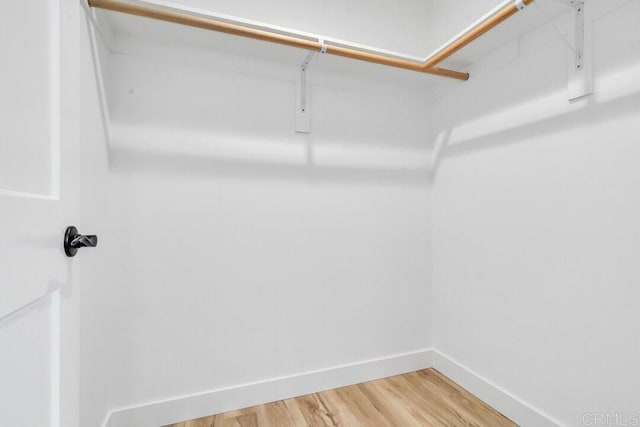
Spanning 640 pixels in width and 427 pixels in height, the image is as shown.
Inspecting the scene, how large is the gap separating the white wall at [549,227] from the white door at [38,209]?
1.63 meters

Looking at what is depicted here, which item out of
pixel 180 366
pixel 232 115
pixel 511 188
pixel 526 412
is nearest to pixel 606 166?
pixel 511 188

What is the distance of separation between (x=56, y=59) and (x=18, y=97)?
17 centimetres

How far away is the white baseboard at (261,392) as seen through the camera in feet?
4.46

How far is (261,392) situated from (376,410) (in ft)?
1.94

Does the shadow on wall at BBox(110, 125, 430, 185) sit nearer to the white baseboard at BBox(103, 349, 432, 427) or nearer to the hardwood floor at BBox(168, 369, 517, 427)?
the white baseboard at BBox(103, 349, 432, 427)

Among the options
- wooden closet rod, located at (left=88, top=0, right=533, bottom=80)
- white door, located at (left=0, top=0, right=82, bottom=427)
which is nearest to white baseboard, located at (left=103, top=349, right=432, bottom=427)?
white door, located at (left=0, top=0, right=82, bottom=427)

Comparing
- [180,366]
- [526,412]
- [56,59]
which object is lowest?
[526,412]

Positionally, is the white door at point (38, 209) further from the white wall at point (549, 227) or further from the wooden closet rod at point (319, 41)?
the white wall at point (549, 227)

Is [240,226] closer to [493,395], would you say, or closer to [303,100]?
[303,100]

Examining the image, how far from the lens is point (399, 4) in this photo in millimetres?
1846

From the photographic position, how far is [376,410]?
1.50m

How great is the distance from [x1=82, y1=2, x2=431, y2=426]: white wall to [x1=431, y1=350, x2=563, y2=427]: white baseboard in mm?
196

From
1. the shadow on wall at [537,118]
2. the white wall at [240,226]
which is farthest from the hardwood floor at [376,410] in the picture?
the shadow on wall at [537,118]

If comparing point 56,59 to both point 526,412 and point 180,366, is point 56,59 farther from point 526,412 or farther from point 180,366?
point 526,412
